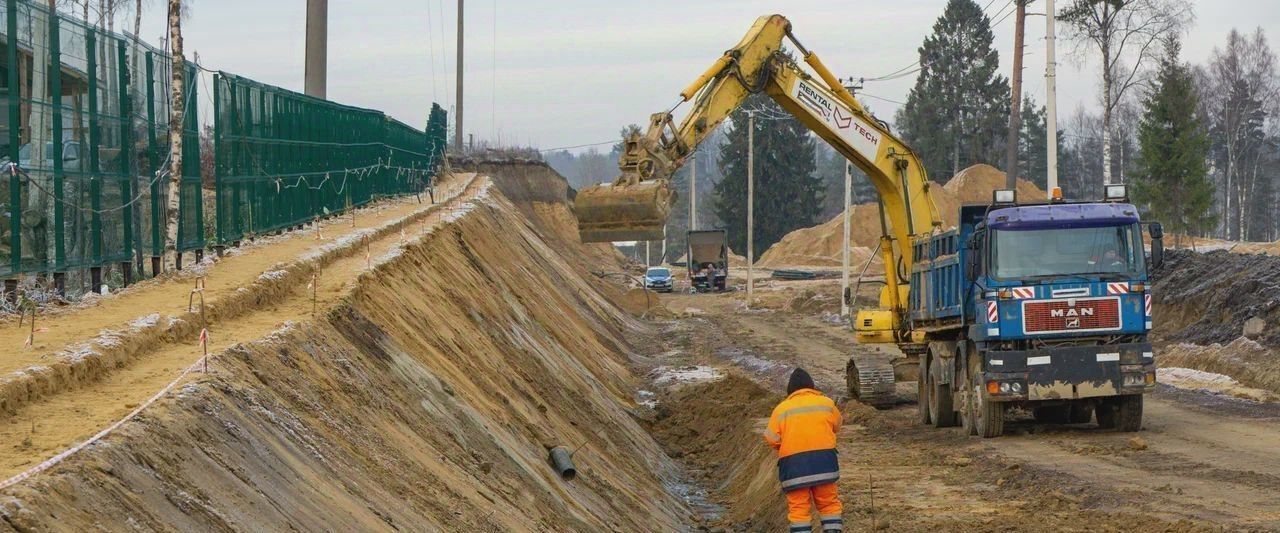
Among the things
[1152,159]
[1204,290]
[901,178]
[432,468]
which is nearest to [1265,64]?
[1152,159]

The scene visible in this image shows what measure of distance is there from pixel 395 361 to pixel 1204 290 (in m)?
21.2

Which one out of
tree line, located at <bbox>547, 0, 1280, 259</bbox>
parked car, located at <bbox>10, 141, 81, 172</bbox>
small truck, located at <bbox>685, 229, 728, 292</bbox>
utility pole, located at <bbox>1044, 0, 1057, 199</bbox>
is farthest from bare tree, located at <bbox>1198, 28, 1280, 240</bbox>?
parked car, located at <bbox>10, 141, 81, 172</bbox>

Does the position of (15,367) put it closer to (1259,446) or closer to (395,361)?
(395,361)

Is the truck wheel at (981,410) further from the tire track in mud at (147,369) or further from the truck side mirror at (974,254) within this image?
the tire track in mud at (147,369)

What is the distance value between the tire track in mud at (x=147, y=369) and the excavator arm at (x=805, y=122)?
3933 millimetres

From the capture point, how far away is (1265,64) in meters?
83.2

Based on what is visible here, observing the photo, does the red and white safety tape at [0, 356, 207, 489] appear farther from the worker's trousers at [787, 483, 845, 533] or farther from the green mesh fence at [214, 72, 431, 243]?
the green mesh fence at [214, 72, 431, 243]

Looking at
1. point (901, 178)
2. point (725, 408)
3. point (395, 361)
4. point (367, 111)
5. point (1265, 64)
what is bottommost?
point (725, 408)

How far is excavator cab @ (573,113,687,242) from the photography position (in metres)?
19.3

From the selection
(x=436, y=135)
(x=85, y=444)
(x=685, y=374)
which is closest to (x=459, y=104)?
(x=436, y=135)

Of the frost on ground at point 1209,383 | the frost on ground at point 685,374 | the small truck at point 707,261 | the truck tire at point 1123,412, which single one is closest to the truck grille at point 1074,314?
the truck tire at point 1123,412

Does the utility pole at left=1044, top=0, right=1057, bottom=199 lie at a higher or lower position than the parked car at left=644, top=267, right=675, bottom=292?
higher

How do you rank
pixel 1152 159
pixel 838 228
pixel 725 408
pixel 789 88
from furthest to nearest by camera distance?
pixel 838 228 < pixel 1152 159 < pixel 725 408 < pixel 789 88

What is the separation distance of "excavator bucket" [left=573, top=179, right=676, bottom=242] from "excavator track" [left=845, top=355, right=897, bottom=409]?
18.5ft
